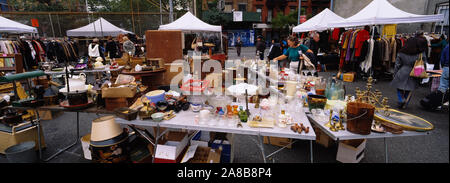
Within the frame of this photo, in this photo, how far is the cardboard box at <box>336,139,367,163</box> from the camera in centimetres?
270

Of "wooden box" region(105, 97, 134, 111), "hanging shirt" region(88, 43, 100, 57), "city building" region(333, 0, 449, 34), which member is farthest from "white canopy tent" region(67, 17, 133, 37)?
"city building" region(333, 0, 449, 34)

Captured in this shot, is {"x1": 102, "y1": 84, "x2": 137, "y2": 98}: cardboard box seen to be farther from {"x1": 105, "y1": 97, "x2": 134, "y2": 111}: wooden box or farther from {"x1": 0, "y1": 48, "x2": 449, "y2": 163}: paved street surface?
{"x1": 0, "y1": 48, "x2": 449, "y2": 163}: paved street surface

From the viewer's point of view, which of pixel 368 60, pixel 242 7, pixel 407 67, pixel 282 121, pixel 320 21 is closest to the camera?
pixel 282 121

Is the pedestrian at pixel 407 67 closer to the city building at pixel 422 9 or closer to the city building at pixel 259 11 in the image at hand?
the city building at pixel 422 9

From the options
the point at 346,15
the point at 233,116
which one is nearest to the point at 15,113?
the point at 233,116

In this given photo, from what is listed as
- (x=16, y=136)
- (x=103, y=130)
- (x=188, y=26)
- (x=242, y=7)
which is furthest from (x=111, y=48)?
(x=242, y=7)

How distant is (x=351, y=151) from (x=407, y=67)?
11.3 ft

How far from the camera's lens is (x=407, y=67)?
183 inches

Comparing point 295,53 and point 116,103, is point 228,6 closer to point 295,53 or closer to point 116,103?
point 295,53

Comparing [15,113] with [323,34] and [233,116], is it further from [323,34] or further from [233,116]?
[323,34]

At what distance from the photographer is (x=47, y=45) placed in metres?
9.47

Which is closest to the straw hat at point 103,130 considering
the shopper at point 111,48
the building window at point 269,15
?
the shopper at point 111,48

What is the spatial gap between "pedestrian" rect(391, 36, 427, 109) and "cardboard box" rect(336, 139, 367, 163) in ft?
10.0
